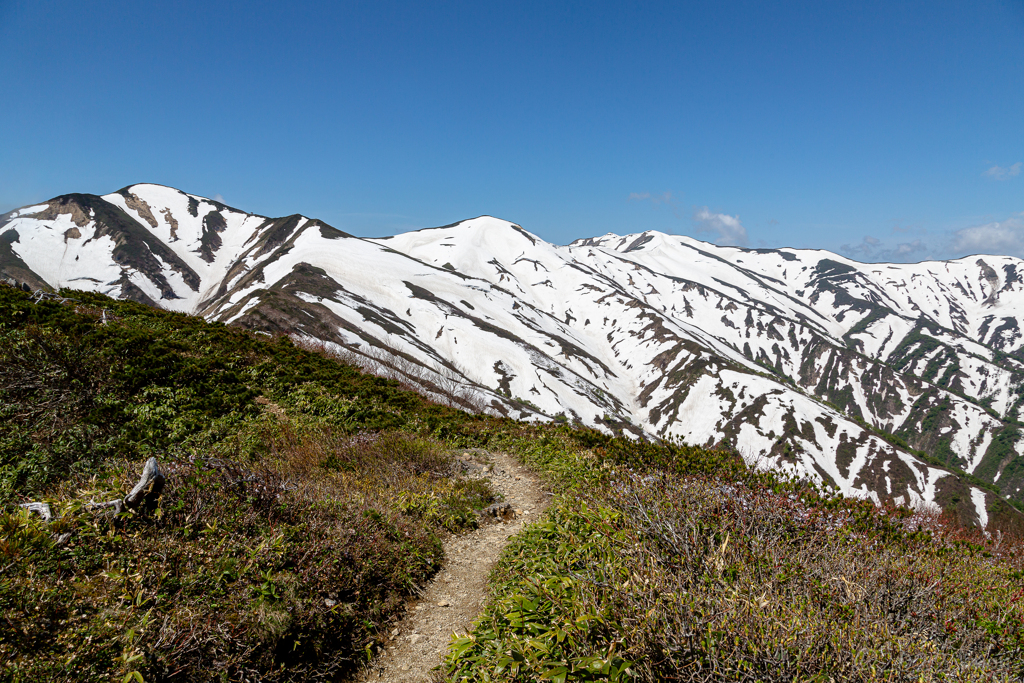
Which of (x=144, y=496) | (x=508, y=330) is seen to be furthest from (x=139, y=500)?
(x=508, y=330)

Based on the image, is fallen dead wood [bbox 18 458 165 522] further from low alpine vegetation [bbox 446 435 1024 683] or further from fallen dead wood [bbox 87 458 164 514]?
low alpine vegetation [bbox 446 435 1024 683]

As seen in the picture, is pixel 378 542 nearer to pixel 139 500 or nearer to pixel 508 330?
pixel 139 500

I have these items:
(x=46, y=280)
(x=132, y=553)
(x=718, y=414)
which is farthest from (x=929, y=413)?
(x=46, y=280)

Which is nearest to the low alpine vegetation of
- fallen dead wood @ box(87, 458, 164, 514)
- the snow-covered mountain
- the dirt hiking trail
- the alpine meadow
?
the alpine meadow

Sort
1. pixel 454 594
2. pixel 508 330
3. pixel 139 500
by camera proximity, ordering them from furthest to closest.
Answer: pixel 508 330 < pixel 454 594 < pixel 139 500

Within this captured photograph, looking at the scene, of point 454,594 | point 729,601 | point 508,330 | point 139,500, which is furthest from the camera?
point 508,330

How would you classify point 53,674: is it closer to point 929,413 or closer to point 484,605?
point 484,605

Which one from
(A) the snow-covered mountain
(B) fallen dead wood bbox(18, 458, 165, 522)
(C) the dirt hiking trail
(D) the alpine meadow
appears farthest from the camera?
(A) the snow-covered mountain

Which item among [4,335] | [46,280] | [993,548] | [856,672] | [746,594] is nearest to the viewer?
[856,672]

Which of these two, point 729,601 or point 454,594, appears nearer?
point 729,601

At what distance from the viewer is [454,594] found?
6.96 metres

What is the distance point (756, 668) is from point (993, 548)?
832cm

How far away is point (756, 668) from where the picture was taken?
3.72 meters

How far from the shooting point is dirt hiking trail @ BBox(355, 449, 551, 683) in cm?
555
